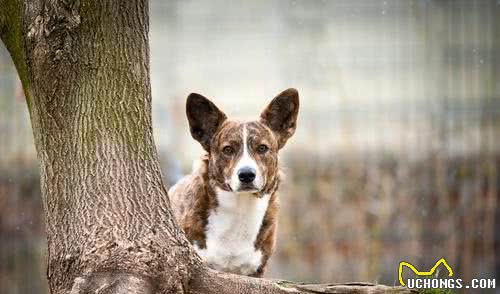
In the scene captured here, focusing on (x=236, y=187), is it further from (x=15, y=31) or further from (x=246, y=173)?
(x=15, y=31)

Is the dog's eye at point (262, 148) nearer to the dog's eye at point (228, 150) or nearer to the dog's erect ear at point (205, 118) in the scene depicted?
the dog's eye at point (228, 150)

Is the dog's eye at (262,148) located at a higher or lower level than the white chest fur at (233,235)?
higher

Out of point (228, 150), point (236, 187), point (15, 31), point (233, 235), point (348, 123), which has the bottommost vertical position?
point (233, 235)

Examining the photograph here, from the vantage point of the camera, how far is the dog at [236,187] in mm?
5598

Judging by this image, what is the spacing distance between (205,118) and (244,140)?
40cm

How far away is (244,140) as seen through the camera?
5605 millimetres

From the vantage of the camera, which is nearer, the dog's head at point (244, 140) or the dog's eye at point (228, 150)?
the dog's head at point (244, 140)

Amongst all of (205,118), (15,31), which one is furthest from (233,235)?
(15,31)

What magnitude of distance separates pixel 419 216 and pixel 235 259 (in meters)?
3.96

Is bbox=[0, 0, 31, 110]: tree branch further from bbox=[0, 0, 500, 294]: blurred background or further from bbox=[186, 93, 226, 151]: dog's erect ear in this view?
bbox=[0, 0, 500, 294]: blurred background

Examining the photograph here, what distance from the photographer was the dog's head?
18.1 ft

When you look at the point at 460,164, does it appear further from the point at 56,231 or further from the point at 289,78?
the point at 56,231

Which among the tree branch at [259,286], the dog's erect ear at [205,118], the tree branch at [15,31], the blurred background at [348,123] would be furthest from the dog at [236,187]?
the blurred background at [348,123]

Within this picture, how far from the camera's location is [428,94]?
9.52m
